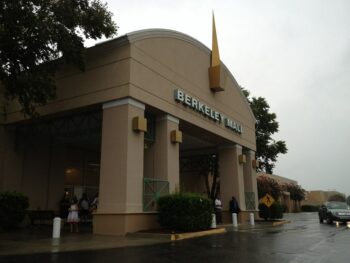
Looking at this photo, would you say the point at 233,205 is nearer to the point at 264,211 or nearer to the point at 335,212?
the point at 264,211

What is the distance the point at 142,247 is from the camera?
38.3ft

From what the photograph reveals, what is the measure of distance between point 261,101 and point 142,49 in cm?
2495

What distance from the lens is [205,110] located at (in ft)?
72.8

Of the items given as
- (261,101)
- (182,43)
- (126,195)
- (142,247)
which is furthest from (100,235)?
(261,101)

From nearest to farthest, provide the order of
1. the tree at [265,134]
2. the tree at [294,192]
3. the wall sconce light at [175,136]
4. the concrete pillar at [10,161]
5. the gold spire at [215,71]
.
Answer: the wall sconce light at [175,136] < the concrete pillar at [10,161] < the gold spire at [215,71] < the tree at [265,134] < the tree at [294,192]

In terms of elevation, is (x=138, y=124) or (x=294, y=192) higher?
(x=294, y=192)

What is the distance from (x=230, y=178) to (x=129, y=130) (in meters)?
11.9

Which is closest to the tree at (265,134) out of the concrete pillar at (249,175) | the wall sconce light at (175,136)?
the concrete pillar at (249,175)

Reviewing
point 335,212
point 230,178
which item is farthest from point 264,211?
point 335,212

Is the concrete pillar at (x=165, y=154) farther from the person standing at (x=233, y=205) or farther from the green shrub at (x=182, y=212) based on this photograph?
the person standing at (x=233, y=205)

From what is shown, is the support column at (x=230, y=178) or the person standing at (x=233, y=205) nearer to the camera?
the person standing at (x=233, y=205)

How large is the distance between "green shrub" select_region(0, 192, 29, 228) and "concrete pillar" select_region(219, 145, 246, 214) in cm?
1329

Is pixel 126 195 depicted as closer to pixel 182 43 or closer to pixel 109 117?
pixel 109 117

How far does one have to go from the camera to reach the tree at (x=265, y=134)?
39.2 metres
